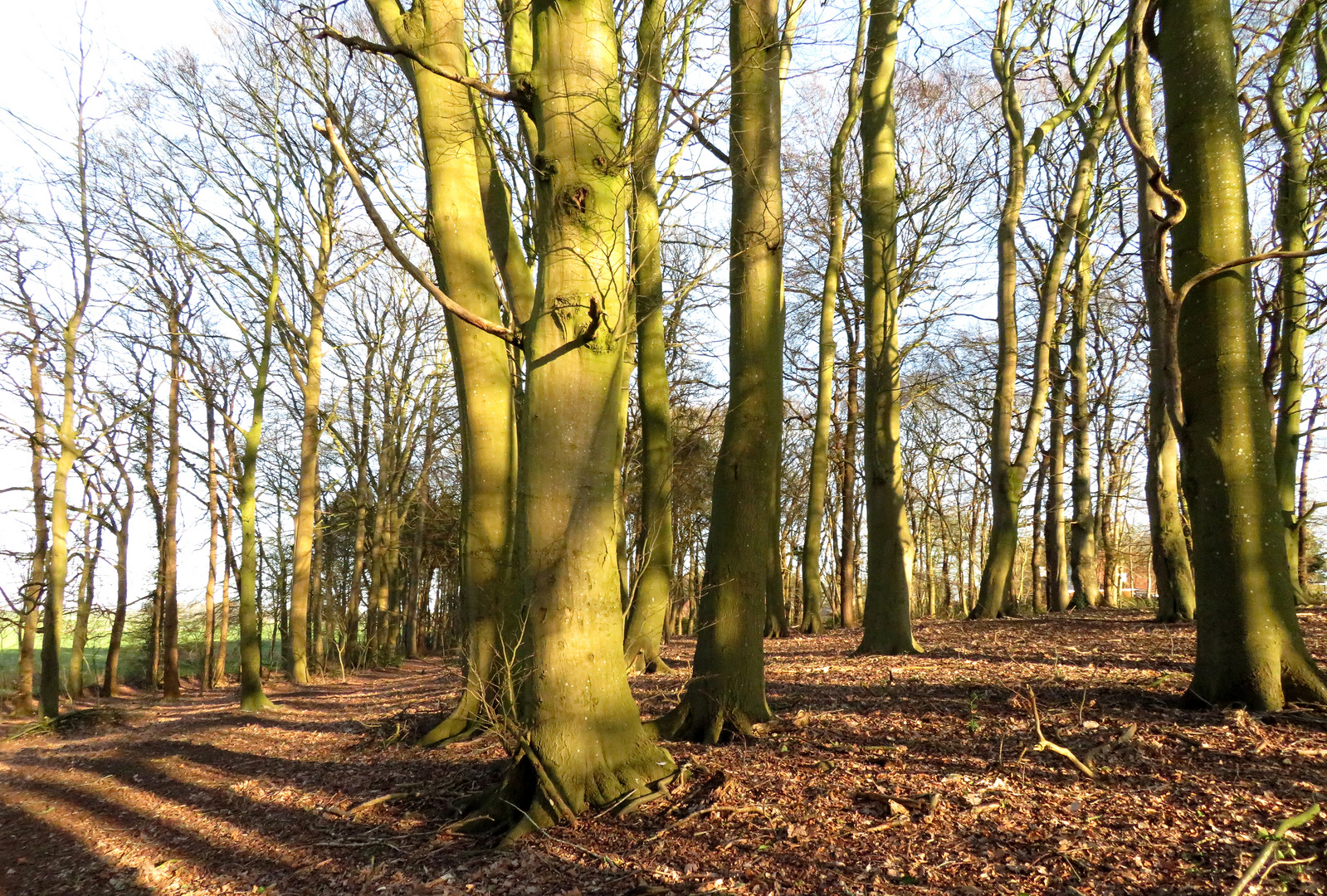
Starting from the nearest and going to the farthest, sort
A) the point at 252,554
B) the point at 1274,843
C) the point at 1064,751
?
the point at 1274,843 → the point at 1064,751 → the point at 252,554

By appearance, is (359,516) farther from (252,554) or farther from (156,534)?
(252,554)

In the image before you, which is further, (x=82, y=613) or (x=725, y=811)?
(x=82, y=613)

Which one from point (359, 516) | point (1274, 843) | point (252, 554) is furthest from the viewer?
point (359, 516)

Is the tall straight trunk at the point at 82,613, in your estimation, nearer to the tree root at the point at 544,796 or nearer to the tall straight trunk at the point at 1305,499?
the tree root at the point at 544,796

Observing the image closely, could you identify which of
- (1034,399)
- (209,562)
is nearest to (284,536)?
(209,562)

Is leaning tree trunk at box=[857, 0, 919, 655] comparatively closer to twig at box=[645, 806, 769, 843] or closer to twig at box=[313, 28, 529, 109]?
twig at box=[645, 806, 769, 843]

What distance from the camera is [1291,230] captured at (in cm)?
958

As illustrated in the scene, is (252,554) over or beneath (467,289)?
beneath

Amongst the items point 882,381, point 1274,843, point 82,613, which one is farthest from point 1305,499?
point 82,613

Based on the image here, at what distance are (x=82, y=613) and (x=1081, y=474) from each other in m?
21.6

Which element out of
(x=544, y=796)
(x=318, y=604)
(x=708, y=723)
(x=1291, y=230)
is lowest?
(x=318, y=604)

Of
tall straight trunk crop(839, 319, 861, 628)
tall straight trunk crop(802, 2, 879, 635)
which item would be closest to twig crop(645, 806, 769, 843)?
tall straight trunk crop(802, 2, 879, 635)

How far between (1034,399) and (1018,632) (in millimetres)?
4331

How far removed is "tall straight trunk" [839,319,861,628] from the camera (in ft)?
58.2
